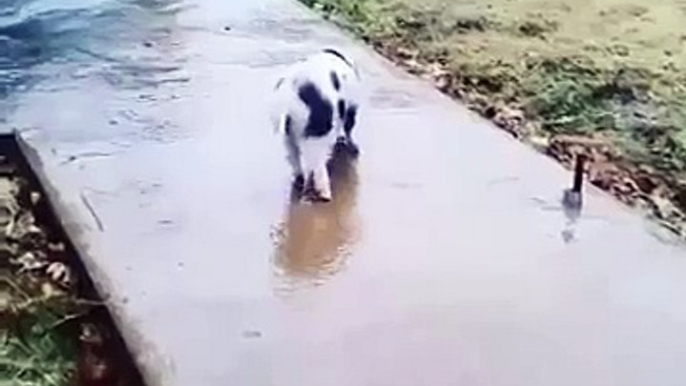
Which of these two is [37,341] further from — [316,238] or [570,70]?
[570,70]

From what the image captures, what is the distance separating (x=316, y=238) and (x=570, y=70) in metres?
1.65

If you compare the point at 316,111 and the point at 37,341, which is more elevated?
the point at 316,111

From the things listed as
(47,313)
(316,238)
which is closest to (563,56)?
→ (316,238)

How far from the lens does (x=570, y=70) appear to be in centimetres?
394

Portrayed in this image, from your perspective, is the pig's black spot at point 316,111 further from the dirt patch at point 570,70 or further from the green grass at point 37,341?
the green grass at point 37,341

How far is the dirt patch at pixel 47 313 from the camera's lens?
2.15 meters

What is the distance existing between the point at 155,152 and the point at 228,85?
0.57 metres

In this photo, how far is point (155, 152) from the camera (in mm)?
3002

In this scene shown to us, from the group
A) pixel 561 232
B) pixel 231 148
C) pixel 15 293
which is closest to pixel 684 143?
pixel 561 232

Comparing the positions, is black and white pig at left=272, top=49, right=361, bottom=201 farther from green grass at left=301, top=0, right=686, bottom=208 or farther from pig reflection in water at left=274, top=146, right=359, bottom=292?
green grass at left=301, top=0, right=686, bottom=208

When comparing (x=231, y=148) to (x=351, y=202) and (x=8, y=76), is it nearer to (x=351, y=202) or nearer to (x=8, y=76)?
(x=351, y=202)

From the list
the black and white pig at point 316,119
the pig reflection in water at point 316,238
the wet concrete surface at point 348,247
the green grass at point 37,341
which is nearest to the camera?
the wet concrete surface at point 348,247

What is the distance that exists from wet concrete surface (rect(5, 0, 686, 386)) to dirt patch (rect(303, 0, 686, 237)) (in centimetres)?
26

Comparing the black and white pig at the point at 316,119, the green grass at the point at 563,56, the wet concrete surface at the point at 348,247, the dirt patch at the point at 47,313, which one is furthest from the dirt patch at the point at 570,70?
the dirt patch at the point at 47,313
